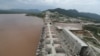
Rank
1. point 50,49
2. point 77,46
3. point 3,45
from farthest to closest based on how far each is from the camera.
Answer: point 3,45 < point 50,49 < point 77,46

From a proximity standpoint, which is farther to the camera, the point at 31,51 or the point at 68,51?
the point at 31,51

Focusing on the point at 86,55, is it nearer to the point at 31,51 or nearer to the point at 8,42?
the point at 31,51

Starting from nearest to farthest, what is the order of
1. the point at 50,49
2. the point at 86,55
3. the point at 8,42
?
the point at 86,55
the point at 50,49
the point at 8,42

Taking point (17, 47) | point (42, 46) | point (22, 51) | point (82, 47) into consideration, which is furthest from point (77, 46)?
point (17, 47)

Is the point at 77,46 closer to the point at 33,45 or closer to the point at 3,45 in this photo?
the point at 33,45

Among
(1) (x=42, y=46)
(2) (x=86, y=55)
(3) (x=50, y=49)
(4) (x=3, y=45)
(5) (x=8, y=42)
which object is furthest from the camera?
(5) (x=8, y=42)

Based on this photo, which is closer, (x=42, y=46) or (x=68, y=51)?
(x=68, y=51)

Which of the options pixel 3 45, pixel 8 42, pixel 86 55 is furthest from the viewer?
pixel 8 42

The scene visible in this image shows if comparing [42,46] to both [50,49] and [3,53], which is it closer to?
[50,49]

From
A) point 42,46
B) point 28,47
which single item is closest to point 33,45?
point 28,47
